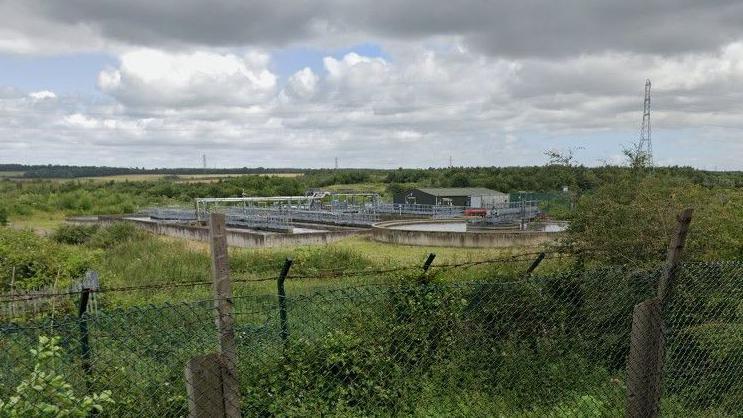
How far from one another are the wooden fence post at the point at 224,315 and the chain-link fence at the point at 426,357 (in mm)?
1609

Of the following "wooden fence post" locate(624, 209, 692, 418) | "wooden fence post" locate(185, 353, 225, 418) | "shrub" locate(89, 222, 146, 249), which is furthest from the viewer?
"shrub" locate(89, 222, 146, 249)

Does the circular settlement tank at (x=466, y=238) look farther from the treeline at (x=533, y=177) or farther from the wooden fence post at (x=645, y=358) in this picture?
the wooden fence post at (x=645, y=358)

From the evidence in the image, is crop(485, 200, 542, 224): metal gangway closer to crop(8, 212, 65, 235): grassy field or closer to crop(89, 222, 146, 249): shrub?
crop(89, 222, 146, 249): shrub

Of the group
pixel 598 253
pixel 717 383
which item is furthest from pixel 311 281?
pixel 717 383

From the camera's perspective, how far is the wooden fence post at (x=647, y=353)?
14.2 ft

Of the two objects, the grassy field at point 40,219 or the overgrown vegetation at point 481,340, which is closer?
the overgrown vegetation at point 481,340

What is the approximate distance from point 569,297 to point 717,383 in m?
2.21

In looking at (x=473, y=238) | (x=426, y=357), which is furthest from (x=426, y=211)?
(x=426, y=357)

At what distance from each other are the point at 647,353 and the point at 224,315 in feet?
9.59

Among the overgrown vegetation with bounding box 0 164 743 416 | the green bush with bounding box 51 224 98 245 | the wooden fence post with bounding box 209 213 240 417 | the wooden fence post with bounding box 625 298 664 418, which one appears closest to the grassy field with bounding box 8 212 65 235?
the green bush with bounding box 51 224 98 245

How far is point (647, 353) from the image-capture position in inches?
170

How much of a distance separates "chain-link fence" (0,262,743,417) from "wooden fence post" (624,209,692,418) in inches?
25.3

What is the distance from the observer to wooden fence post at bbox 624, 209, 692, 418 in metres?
4.32

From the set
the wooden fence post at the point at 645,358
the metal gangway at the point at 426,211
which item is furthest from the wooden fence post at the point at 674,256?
the metal gangway at the point at 426,211
